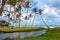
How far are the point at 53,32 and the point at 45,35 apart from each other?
2499 millimetres

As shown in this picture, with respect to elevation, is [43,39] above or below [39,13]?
below

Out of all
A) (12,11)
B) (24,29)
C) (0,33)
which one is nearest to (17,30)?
(24,29)

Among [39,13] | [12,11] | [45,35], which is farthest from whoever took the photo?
[45,35]

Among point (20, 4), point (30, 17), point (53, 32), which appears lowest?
point (53, 32)

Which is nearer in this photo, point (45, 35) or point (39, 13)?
point (39, 13)

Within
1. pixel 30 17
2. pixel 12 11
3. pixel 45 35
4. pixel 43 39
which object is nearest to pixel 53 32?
pixel 45 35

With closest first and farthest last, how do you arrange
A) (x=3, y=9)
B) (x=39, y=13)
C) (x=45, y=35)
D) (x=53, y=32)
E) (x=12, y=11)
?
(x=3, y=9), (x=12, y=11), (x=39, y=13), (x=45, y=35), (x=53, y=32)

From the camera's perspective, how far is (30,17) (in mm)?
16297

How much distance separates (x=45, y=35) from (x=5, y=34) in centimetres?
338

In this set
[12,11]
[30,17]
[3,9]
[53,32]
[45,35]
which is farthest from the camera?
[53,32]

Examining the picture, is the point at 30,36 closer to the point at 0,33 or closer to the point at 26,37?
the point at 26,37

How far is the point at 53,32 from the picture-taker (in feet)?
70.3

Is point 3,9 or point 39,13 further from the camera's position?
point 39,13

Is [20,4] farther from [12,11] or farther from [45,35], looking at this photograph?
[45,35]
